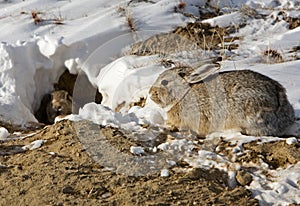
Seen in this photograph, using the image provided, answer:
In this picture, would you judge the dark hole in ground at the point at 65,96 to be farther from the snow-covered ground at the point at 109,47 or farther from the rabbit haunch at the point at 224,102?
the rabbit haunch at the point at 224,102

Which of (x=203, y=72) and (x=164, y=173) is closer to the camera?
(x=164, y=173)

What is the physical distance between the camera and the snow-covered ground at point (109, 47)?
22.0 ft

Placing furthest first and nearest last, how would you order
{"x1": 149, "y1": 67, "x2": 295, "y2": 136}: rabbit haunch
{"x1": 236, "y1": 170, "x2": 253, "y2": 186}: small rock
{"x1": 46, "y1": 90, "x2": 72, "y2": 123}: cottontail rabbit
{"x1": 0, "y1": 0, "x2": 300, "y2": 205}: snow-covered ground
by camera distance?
{"x1": 46, "y1": 90, "x2": 72, "y2": 123}: cottontail rabbit → {"x1": 0, "y1": 0, "x2": 300, "y2": 205}: snow-covered ground → {"x1": 149, "y1": 67, "x2": 295, "y2": 136}: rabbit haunch → {"x1": 236, "y1": 170, "x2": 253, "y2": 186}: small rock

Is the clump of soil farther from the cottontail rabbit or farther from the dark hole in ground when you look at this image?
the cottontail rabbit

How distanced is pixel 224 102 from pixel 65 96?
3454 mm

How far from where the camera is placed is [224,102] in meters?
5.17

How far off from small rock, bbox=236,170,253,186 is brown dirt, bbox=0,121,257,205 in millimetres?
77

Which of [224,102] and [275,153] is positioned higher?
[224,102]

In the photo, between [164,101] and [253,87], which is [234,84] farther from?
[164,101]

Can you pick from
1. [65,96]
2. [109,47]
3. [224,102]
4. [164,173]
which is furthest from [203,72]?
[65,96]

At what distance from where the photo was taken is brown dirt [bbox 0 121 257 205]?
3.95m

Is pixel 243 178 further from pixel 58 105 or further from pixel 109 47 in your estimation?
pixel 109 47

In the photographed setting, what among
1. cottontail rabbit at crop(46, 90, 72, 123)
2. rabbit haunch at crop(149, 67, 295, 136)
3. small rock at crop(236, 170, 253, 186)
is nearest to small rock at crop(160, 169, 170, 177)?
small rock at crop(236, 170, 253, 186)

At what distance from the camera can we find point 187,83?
17.8 feet
